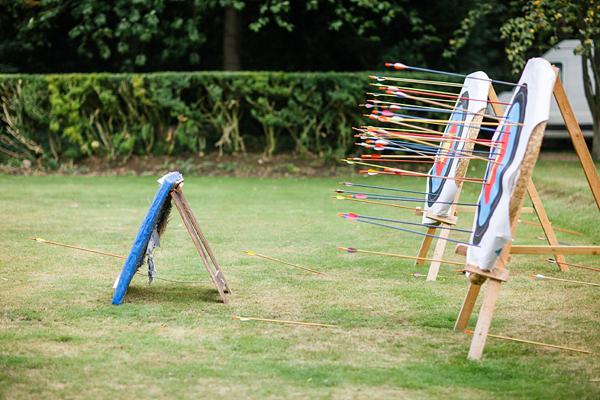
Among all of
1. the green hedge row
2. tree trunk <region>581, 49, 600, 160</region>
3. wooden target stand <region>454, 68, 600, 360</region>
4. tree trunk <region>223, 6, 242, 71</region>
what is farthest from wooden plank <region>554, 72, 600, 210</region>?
tree trunk <region>223, 6, 242, 71</region>

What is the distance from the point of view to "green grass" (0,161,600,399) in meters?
3.65

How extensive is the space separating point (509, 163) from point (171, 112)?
41.9 ft

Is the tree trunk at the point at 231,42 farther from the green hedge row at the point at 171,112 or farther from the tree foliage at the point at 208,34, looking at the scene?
the green hedge row at the point at 171,112

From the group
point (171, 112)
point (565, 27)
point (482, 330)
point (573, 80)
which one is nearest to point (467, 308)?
point (482, 330)

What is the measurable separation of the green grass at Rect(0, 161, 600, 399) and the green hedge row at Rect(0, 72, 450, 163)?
741 cm

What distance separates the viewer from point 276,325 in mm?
4715

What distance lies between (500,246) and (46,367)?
2.72 meters

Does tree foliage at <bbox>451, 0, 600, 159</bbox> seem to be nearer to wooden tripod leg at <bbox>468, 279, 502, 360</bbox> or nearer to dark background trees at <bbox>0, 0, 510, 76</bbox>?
dark background trees at <bbox>0, 0, 510, 76</bbox>

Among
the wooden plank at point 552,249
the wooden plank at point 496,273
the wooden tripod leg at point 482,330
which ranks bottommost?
the wooden tripod leg at point 482,330

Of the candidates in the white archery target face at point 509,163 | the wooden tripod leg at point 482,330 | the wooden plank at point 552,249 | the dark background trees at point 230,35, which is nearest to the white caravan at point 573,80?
the dark background trees at point 230,35

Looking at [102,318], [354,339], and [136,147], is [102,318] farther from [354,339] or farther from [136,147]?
[136,147]

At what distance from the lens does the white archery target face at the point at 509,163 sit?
157 inches

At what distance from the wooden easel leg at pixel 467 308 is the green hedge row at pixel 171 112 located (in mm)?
11590

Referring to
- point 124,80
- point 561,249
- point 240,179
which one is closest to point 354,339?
point 561,249
